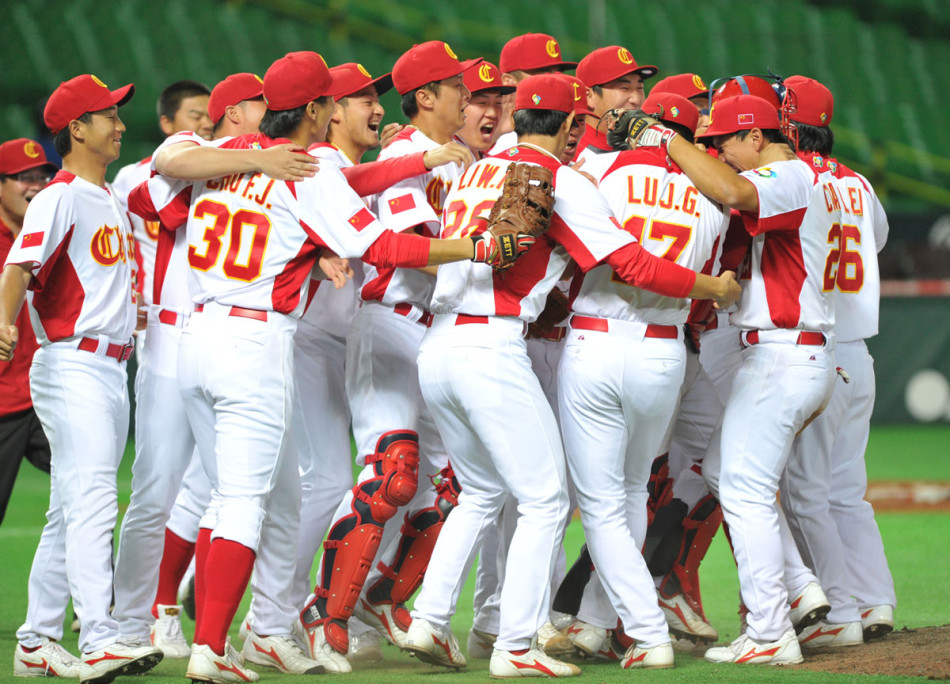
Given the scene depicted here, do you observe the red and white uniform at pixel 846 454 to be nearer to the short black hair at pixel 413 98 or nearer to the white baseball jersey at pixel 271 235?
the short black hair at pixel 413 98

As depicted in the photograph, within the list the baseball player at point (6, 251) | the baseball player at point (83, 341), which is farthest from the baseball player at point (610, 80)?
the baseball player at point (6, 251)

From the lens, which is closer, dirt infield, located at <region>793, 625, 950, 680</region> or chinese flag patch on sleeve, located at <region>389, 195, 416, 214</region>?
dirt infield, located at <region>793, 625, 950, 680</region>

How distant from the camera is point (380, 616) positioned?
4.52 m

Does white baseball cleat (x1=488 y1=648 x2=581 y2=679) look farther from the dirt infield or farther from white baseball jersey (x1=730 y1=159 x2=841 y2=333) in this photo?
white baseball jersey (x1=730 y1=159 x2=841 y2=333)

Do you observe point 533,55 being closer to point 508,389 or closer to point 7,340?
point 508,389

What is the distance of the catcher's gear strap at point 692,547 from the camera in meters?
4.71

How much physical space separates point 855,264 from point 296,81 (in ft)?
7.78

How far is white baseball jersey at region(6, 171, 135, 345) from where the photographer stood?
387 cm

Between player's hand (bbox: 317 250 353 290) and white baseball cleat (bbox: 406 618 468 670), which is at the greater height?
player's hand (bbox: 317 250 353 290)

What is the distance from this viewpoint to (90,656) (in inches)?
145

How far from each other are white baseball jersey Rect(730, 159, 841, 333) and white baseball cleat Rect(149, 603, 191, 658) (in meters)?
2.45

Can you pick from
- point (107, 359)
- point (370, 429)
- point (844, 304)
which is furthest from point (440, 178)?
point (844, 304)

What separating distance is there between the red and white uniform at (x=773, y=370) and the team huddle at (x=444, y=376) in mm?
11

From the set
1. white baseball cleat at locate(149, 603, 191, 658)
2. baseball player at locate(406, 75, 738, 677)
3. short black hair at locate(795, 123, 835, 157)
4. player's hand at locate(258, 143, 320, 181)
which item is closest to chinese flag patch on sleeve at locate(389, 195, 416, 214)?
baseball player at locate(406, 75, 738, 677)
